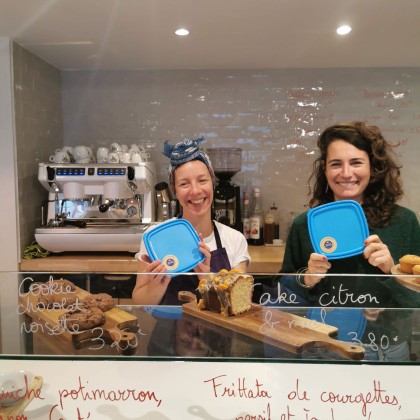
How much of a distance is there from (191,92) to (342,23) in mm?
1419

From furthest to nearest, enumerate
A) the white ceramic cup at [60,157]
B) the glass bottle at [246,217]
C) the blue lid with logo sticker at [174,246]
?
the glass bottle at [246,217]
the white ceramic cup at [60,157]
the blue lid with logo sticker at [174,246]

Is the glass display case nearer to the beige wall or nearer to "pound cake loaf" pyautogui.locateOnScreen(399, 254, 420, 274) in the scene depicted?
"pound cake loaf" pyautogui.locateOnScreen(399, 254, 420, 274)

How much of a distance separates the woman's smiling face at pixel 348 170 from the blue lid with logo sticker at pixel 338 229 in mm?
260

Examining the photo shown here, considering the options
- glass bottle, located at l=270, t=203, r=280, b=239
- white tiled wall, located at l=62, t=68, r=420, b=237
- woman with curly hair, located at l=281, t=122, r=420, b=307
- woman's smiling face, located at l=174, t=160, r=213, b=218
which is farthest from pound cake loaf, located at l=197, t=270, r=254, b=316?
white tiled wall, located at l=62, t=68, r=420, b=237

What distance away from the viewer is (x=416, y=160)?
11.7 ft

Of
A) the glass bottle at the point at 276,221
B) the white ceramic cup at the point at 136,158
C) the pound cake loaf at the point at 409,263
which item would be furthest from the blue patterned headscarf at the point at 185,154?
the glass bottle at the point at 276,221

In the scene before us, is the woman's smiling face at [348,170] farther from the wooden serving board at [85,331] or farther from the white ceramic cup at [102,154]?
the white ceramic cup at [102,154]

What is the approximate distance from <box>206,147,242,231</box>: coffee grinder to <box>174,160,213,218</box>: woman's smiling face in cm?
154

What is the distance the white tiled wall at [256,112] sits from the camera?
3537 mm

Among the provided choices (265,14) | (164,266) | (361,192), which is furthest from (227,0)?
(164,266)

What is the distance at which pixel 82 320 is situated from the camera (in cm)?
99

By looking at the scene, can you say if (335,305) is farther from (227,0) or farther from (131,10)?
(131,10)

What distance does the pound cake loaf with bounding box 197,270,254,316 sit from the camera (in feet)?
3.45

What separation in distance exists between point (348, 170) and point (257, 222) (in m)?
1.81
